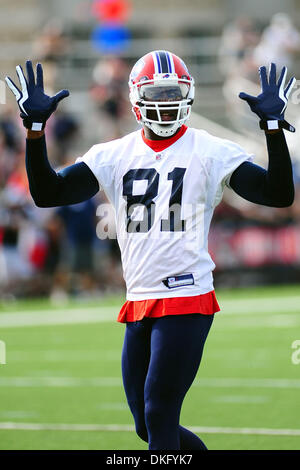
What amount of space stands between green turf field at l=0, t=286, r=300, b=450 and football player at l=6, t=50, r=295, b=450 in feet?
5.01

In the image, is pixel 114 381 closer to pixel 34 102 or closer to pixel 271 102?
pixel 34 102

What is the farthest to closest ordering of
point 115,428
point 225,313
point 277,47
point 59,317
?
point 277,47 → point 59,317 → point 225,313 → point 115,428

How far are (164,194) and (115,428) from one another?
2393 mm

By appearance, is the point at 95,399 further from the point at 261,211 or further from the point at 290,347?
the point at 261,211

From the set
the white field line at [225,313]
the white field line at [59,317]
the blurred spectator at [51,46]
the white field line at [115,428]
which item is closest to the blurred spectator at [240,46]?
the blurred spectator at [51,46]

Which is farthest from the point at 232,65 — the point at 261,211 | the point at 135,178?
the point at 135,178

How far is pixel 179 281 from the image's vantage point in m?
4.25

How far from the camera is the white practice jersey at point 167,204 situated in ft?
14.0

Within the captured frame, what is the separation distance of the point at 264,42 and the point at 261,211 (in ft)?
7.66

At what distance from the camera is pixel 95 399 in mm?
7258

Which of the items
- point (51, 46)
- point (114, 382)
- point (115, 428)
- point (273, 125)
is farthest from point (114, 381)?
point (51, 46)

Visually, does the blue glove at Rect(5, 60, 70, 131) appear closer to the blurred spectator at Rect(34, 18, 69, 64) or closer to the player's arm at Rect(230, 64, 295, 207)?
the player's arm at Rect(230, 64, 295, 207)

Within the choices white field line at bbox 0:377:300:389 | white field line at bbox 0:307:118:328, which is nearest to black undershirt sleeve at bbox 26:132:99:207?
white field line at bbox 0:377:300:389

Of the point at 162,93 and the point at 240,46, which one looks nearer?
the point at 162,93
